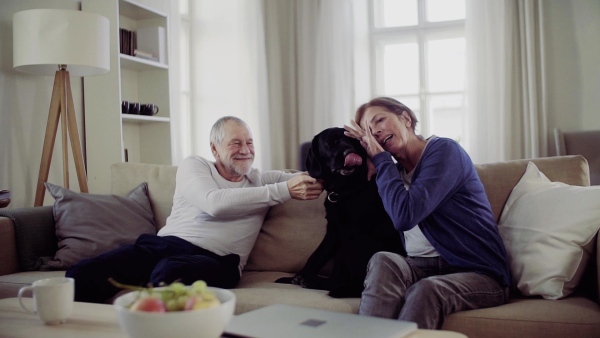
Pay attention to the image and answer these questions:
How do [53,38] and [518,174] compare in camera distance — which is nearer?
[518,174]

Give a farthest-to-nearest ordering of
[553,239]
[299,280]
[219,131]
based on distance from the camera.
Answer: [219,131] < [299,280] < [553,239]

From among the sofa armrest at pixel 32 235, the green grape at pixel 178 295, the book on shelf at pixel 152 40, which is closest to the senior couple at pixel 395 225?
the sofa armrest at pixel 32 235

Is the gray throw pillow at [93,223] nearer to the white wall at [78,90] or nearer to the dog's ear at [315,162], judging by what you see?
the dog's ear at [315,162]

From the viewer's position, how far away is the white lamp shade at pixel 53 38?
9.07 ft

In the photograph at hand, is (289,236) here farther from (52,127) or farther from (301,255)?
(52,127)

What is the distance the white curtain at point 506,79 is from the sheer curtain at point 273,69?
1.06 metres

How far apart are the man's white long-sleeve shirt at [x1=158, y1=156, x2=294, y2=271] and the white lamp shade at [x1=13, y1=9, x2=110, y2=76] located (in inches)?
42.7

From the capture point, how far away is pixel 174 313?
793 mm

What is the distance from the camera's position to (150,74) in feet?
13.6

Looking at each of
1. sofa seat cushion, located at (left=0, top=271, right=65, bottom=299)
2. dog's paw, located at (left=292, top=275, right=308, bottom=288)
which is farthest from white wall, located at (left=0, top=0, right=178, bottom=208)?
dog's paw, located at (left=292, top=275, right=308, bottom=288)

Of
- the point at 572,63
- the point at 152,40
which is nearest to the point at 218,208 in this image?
the point at 152,40

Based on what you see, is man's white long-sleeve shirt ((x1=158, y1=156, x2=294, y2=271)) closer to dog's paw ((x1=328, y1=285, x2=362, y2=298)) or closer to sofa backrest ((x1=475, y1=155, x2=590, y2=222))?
dog's paw ((x1=328, y1=285, x2=362, y2=298))

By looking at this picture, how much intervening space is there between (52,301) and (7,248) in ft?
3.88

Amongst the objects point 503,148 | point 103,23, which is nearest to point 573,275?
point 103,23
